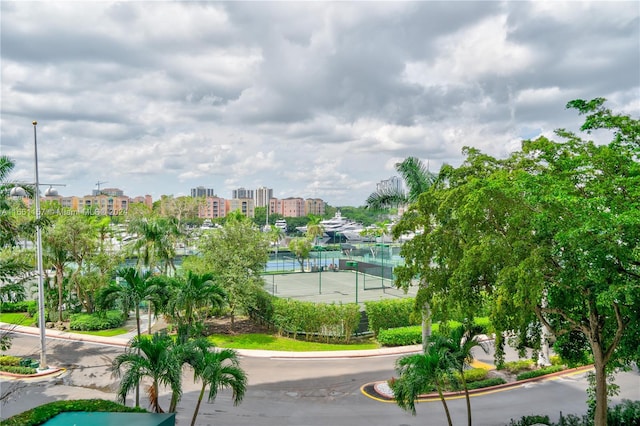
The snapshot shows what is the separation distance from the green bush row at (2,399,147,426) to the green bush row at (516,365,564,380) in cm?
1642

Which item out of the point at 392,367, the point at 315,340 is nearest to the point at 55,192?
the point at 315,340

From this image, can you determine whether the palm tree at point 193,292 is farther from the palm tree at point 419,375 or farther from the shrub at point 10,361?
the palm tree at point 419,375

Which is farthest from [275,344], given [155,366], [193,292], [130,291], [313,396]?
[155,366]

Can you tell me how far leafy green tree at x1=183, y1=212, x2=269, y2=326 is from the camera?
2820 centimetres

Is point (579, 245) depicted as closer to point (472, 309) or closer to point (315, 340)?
point (472, 309)

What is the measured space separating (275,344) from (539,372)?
13.8 meters

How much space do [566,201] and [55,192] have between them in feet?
77.7

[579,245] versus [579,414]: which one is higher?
[579,245]

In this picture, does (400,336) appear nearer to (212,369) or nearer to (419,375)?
(419,375)

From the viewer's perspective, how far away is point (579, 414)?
1770 cm

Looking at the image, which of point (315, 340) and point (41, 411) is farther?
point (315, 340)

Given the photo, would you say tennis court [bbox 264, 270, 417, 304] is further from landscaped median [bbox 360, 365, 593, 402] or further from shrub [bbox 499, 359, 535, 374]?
landscaped median [bbox 360, 365, 593, 402]

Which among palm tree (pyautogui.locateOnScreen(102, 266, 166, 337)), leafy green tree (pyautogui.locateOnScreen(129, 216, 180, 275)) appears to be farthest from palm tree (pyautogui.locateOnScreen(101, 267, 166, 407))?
leafy green tree (pyautogui.locateOnScreen(129, 216, 180, 275))

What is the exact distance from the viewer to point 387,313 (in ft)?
94.7
